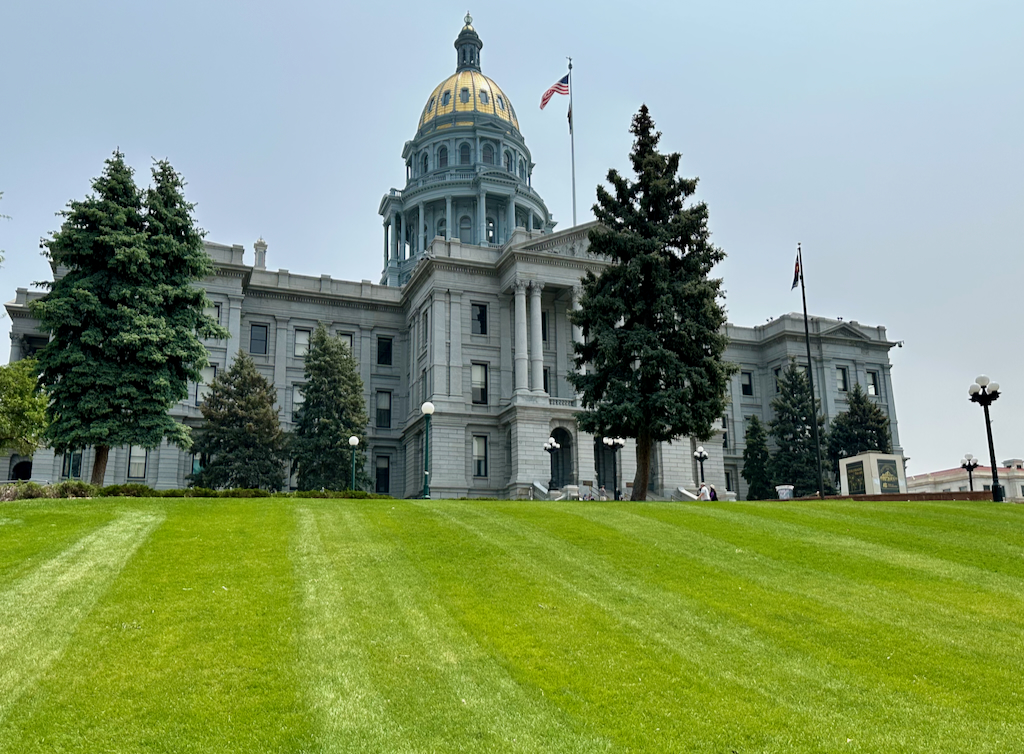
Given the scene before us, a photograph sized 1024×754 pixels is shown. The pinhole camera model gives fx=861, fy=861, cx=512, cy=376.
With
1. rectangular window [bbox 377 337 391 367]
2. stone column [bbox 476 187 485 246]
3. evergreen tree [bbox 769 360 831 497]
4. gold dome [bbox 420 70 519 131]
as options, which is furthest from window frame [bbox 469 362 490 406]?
gold dome [bbox 420 70 519 131]

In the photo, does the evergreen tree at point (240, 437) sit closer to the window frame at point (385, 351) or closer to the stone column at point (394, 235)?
the window frame at point (385, 351)

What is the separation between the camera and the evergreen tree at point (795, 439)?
58.2 metres

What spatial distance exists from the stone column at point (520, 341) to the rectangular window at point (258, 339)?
18461 mm

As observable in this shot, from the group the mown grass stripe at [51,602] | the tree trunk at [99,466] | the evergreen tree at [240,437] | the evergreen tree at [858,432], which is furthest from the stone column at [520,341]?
the mown grass stripe at [51,602]

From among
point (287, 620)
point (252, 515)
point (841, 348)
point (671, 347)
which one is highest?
point (841, 348)

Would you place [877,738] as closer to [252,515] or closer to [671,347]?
[252,515]

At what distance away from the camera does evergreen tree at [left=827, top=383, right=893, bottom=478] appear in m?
60.0

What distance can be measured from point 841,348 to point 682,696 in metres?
70.3

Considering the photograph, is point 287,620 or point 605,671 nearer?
point 605,671

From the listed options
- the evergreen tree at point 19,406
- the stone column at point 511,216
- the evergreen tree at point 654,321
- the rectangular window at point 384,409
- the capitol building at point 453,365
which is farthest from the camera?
the stone column at point 511,216

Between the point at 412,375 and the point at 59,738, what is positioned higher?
the point at 412,375

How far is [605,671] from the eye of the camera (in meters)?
9.99

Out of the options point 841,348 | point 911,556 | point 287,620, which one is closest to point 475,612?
point 287,620

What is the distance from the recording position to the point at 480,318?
57469mm
